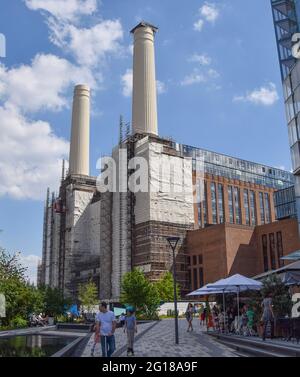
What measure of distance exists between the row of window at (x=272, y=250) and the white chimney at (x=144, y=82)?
995 inches

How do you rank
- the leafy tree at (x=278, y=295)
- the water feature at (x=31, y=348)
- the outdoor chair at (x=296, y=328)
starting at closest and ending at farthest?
the outdoor chair at (x=296, y=328) → the water feature at (x=31, y=348) → the leafy tree at (x=278, y=295)

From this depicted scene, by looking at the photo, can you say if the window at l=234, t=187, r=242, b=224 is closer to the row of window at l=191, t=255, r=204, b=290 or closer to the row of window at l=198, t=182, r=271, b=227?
the row of window at l=198, t=182, r=271, b=227

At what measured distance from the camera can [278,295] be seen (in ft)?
58.3

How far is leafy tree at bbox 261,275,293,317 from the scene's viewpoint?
1747 cm

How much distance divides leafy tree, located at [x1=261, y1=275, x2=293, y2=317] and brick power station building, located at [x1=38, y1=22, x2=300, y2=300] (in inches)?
1619

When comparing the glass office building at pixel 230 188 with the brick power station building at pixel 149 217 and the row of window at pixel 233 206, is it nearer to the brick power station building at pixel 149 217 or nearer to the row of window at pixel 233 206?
the row of window at pixel 233 206

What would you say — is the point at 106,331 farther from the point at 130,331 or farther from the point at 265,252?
the point at 265,252

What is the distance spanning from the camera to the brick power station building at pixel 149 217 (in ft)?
202

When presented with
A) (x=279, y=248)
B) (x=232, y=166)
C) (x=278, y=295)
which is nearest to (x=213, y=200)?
(x=232, y=166)

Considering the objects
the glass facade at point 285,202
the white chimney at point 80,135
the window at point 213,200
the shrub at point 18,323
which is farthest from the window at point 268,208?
the shrub at point 18,323

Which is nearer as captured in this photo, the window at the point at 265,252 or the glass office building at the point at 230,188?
the window at the point at 265,252

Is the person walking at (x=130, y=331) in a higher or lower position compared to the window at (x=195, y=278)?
lower

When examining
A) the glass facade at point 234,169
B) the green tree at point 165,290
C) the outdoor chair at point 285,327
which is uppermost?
the glass facade at point 234,169

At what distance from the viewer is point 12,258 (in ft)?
119
